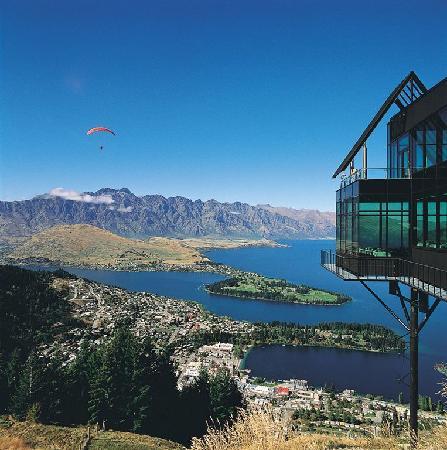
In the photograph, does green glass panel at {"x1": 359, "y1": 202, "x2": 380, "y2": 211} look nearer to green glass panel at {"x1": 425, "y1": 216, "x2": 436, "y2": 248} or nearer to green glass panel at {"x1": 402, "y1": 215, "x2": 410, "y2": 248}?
green glass panel at {"x1": 402, "y1": 215, "x2": 410, "y2": 248}

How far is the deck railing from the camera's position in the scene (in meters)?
14.6

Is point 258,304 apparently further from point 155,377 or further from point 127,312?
point 155,377

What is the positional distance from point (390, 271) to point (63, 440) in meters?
23.3

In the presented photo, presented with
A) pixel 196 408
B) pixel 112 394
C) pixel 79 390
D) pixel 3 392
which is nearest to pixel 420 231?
pixel 112 394

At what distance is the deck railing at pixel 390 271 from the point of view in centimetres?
1463

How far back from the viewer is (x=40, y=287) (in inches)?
4724

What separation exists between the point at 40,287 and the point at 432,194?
121m

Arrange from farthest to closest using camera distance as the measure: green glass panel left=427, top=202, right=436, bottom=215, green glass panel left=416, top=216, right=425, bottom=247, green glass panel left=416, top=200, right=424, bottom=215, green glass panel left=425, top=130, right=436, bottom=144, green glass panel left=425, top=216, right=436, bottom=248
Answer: green glass panel left=416, top=200, right=424, bottom=215 < green glass panel left=416, top=216, right=425, bottom=247 < green glass panel left=425, top=130, right=436, bottom=144 < green glass panel left=427, top=202, right=436, bottom=215 < green glass panel left=425, top=216, right=436, bottom=248

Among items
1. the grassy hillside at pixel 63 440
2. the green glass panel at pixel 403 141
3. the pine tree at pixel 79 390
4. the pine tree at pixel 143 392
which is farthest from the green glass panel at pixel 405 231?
the pine tree at pixel 79 390

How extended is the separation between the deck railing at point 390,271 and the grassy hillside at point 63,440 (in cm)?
1902

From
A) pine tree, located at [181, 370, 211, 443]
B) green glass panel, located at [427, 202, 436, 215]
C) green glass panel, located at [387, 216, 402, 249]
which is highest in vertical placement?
green glass panel, located at [427, 202, 436, 215]

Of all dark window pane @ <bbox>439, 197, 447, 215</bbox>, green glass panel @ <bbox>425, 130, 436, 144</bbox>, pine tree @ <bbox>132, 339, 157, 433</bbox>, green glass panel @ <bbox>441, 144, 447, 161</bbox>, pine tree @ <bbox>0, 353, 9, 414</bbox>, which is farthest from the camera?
pine tree @ <bbox>0, 353, 9, 414</bbox>

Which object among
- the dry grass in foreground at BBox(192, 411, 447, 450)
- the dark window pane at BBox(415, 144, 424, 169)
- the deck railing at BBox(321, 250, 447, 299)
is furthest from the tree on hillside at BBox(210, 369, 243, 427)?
the dark window pane at BBox(415, 144, 424, 169)

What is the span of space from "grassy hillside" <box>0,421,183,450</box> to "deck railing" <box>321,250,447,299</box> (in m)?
19.0
